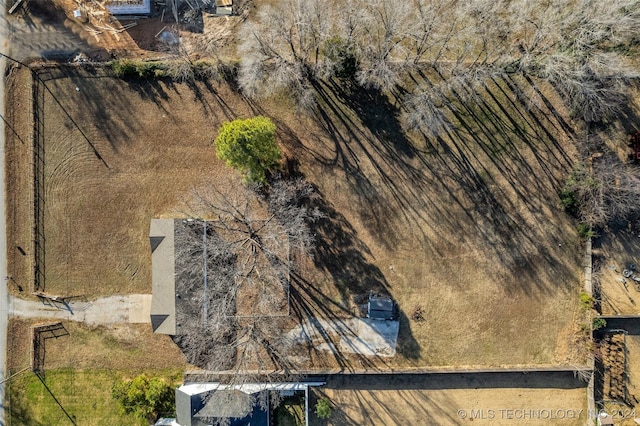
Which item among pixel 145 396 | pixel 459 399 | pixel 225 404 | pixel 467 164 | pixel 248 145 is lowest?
pixel 459 399

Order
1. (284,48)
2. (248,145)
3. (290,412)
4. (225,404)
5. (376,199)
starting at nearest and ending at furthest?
(248,145) → (225,404) → (284,48) → (376,199) → (290,412)

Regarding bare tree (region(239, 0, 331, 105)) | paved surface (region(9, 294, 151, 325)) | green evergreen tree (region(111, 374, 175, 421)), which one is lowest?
green evergreen tree (region(111, 374, 175, 421))

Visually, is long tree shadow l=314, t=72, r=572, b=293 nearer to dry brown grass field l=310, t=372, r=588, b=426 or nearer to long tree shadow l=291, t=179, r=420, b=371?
long tree shadow l=291, t=179, r=420, b=371

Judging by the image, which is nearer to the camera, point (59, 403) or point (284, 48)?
point (284, 48)

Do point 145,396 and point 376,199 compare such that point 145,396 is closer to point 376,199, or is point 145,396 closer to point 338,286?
point 338,286

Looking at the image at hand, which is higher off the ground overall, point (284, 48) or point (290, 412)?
point (284, 48)

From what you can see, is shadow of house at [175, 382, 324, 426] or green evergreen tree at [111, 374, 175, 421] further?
green evergreen tree at [111, 374, 175, 421]

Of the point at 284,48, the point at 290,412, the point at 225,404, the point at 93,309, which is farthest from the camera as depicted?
the point at 93,309

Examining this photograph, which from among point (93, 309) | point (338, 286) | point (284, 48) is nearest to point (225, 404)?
point (338, 286)

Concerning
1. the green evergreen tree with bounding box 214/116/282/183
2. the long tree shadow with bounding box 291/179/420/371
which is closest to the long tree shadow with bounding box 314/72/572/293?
the long tree shadow with bounding box 291/179/420/371
